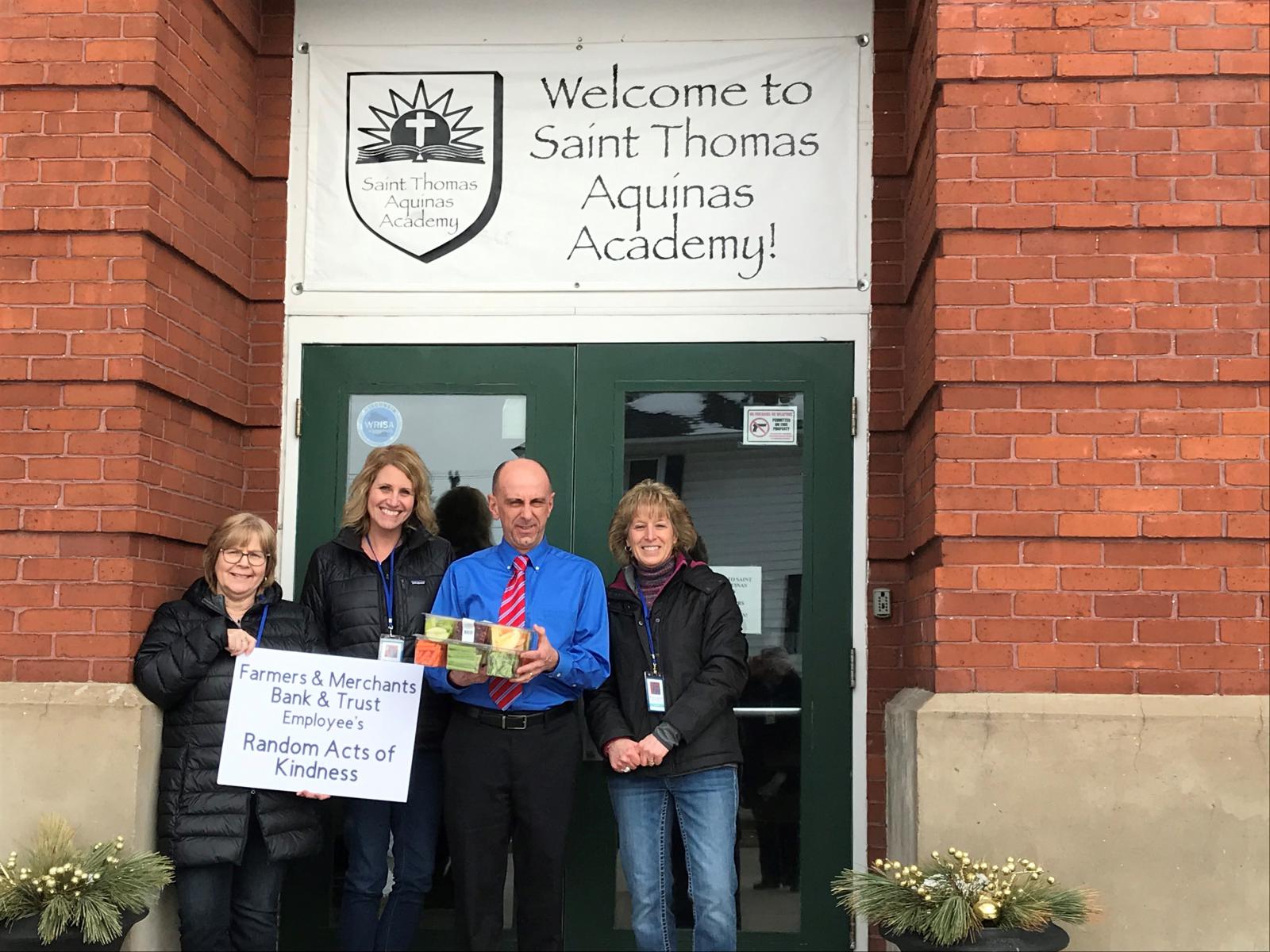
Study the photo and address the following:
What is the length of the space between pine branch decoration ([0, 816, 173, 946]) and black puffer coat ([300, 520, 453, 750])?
3.35 feet

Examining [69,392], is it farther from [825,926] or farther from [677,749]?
[825,926]

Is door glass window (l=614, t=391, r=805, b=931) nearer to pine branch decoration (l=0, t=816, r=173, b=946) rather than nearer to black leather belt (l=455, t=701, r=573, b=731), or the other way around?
black leather belt (l=455, t=701, r=573, b=731)

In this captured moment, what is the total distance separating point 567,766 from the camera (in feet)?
15.6

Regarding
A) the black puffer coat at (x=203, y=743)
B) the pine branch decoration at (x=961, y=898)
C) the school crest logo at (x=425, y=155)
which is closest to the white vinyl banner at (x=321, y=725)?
the black puffer coat at (x=203, y=743)

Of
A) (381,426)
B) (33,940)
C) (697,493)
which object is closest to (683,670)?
Result: (697,493)

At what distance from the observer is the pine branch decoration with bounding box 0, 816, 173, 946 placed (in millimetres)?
4184

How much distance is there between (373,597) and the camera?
4.96 metres

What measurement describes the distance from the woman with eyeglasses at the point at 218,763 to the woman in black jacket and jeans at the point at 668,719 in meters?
1.16

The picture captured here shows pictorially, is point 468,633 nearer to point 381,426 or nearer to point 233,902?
point 233,902

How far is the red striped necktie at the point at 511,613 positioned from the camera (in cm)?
468

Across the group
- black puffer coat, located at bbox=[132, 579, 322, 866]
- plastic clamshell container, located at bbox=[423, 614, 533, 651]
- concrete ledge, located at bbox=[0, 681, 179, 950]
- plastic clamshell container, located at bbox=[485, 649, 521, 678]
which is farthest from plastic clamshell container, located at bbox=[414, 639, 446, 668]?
concrete ledge, located at bbox=[0, 681, 179, 950]

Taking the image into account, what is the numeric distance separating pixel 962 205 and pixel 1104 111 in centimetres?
61

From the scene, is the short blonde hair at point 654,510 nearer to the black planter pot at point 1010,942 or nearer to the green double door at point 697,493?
the green double door at point 697,493

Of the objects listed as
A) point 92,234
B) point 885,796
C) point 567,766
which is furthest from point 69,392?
point 885,796
